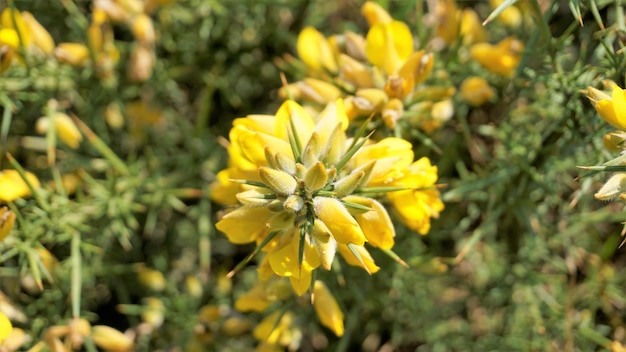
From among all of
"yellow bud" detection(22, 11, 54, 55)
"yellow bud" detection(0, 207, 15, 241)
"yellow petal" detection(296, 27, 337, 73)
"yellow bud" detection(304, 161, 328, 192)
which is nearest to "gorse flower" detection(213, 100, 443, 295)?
"yellow bud" detection(304, 161, 328, 192)

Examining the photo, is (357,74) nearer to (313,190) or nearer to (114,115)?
(313,190)

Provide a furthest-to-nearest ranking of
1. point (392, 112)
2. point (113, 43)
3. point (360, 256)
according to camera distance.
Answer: point (113, 43)
point (392, 112)
point (360, 256)

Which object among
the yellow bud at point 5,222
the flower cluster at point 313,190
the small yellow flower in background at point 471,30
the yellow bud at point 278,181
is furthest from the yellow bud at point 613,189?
the yellow bud at point 5,222

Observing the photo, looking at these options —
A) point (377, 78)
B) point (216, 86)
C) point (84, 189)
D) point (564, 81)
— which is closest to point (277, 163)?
point (377, 78)

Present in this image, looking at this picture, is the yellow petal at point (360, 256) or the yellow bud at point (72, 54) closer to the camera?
the yellow petal at point (360, 256)

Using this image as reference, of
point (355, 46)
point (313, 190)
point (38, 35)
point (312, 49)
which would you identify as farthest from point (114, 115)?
point (313, 190)

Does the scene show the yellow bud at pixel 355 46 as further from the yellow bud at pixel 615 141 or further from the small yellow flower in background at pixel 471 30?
the yellow bud at pixel 615 141

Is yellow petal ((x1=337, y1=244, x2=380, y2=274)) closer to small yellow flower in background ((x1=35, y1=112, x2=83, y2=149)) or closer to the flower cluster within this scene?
the flower cluster
